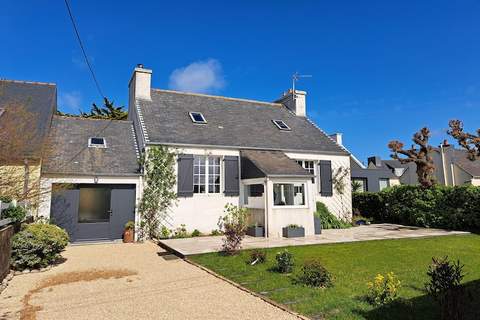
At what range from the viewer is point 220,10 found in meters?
13.1

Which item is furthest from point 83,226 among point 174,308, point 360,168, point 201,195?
point 360,168

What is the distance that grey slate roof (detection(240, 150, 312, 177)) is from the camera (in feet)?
41.0

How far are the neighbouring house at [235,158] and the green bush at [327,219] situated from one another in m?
0.49

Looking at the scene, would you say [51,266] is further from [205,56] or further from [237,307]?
[205,56]

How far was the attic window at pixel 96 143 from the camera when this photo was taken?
13.7m

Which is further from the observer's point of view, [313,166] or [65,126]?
[313,166]

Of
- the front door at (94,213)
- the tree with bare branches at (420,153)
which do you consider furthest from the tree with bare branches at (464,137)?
the front door at (94,213)

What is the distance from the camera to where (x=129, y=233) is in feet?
40.3

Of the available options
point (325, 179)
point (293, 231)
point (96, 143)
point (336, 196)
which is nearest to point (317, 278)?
point (293, 231)

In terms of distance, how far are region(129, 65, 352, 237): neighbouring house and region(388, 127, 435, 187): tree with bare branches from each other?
273 centimetres

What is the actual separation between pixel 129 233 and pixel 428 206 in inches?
543

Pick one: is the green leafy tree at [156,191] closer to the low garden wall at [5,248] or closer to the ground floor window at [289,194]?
the ground floor window at [289,194]

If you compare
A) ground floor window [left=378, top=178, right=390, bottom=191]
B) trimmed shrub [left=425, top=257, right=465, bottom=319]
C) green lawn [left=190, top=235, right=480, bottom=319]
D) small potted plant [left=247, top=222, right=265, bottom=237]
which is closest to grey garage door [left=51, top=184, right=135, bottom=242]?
small potted plant [left=247, top=222, right=265, bottom=237]

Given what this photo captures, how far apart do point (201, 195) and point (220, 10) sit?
7.90 metres
